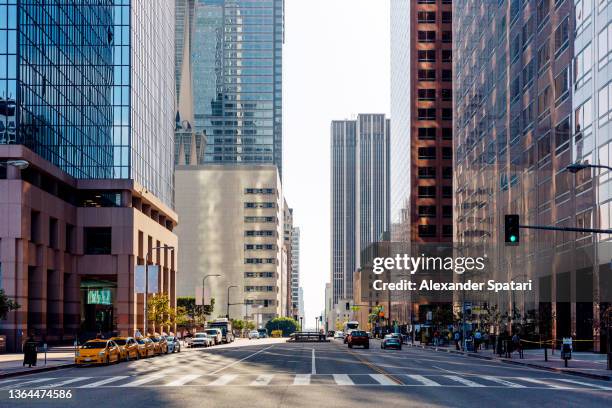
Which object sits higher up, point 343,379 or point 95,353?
point 343,379

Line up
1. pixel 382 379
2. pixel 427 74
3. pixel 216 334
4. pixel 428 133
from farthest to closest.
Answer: pixel 427 74 < pixel 428 133 < pixel 216 334 < pixel 382 379

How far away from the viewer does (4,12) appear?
8250 cm

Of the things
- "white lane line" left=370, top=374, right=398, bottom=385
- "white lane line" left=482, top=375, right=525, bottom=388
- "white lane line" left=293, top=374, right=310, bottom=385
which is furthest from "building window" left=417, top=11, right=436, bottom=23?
"white lane line" left=293, top=374, right=310, bottom=385

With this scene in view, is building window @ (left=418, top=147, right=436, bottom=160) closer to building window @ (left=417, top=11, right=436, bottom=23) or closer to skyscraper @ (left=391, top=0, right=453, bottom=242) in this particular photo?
skyscraper @ (left=391, top=0, right=453, bottom=242)

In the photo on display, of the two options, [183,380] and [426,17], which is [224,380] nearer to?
[183,380]

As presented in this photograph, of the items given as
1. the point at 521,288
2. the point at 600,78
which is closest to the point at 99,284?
A: the point at 521,288

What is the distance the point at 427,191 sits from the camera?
166 meters

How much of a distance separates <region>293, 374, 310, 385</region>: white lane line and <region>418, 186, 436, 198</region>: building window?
13216cm

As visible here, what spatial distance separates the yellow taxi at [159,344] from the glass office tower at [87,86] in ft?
92.5

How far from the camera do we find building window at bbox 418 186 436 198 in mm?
165875

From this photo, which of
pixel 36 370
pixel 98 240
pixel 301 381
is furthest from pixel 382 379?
pixel 98 240

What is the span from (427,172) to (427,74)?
18783 millimetres

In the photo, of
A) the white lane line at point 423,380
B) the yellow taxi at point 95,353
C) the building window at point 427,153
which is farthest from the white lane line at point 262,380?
the building window at point 427,153

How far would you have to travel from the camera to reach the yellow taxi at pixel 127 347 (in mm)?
52969
